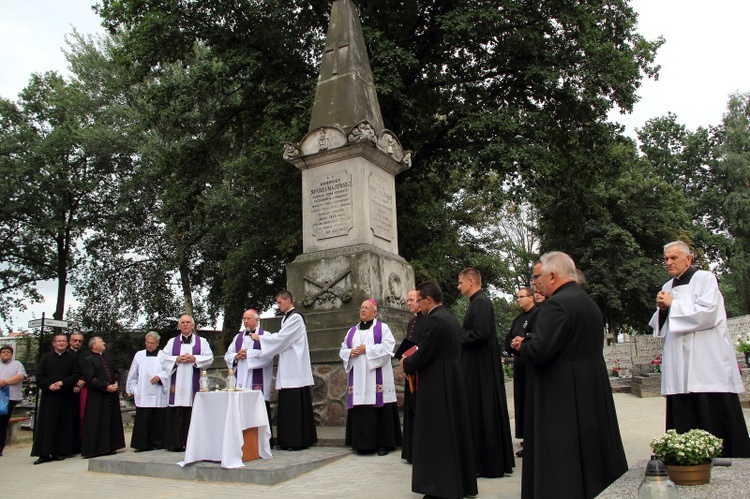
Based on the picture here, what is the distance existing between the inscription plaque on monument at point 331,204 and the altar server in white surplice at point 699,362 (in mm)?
5179

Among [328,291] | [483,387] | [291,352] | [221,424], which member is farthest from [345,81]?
[483,387]

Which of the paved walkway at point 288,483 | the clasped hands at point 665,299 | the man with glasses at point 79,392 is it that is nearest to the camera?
the clasped hands at point 665,299

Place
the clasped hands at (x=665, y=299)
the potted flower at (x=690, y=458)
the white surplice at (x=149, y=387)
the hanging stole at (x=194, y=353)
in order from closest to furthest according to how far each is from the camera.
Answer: the potted flower at (x=690, y=458)
the clasped hands at (x=665, y=299)
the hanging stole at (x=194, y=353)
the white surplice at (x=149, y=387)

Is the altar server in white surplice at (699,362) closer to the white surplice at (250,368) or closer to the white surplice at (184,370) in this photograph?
the white surplice at (250,368)

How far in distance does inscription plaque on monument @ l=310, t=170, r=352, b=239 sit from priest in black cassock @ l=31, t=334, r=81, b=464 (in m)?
4.47

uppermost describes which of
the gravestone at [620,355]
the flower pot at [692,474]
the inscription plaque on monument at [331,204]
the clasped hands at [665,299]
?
the inscription plaque on monument at [331,204]

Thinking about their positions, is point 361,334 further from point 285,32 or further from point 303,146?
point 285,32

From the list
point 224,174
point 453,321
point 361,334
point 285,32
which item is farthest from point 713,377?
point 224,174

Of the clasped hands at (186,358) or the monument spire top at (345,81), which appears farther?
the monument spire top at (345,81)

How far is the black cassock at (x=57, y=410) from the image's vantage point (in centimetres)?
974

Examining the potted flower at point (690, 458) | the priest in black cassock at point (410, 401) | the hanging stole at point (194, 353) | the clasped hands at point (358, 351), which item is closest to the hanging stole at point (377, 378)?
the clasped hands at point (358, 351)

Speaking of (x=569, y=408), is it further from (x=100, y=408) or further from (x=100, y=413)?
(x=100, y=408)

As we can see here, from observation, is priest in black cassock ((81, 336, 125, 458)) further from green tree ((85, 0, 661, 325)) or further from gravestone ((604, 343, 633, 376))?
gravestone ((604, 343, 633, 376))

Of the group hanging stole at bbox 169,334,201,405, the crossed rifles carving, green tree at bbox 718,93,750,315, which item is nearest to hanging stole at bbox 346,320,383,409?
the crossed rifles carving
